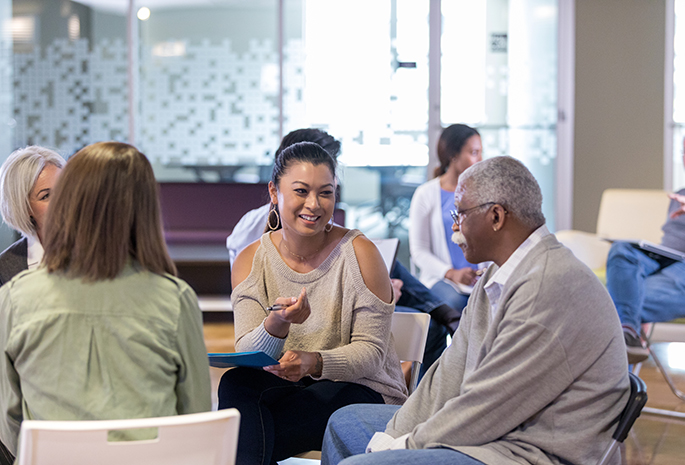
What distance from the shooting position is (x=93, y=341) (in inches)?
48.2

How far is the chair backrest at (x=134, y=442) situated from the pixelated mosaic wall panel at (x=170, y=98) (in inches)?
225

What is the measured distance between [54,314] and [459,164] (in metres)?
3.03

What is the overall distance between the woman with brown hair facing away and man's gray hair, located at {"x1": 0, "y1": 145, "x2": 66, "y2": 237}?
39.3 inches

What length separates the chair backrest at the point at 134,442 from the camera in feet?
3.68

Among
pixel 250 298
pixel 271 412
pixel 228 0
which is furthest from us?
pixel 228 0

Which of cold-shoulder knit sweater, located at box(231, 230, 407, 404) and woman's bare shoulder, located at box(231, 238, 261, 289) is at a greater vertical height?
woman's bare shoulder, located at box(231, 238, 261, 289)

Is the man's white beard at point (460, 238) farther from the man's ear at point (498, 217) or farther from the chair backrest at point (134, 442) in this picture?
the chair backrest at point (134, 442)

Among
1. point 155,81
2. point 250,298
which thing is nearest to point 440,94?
point 155,81

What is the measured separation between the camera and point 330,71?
6.70m

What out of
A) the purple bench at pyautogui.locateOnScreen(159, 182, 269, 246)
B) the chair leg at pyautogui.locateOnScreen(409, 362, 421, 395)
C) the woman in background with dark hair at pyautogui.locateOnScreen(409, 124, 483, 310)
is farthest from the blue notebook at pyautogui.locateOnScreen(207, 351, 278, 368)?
the purple bench at pyautogui.locateOnScreen(159, 182, 269, 246)

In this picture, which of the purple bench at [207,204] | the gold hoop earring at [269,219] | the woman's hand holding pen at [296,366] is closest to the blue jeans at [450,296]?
the gold hoop earring at [269,219]

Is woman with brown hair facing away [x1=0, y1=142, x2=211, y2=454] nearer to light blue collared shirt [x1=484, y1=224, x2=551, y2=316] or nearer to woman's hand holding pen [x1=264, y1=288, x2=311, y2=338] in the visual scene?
woman's hand holding pen [x1=264, y1=288, x2=311, y2=338]

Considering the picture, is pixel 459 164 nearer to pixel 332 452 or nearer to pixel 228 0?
pixel 332 452

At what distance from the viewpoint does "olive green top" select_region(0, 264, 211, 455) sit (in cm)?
122
